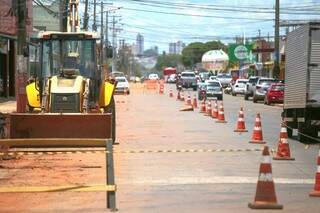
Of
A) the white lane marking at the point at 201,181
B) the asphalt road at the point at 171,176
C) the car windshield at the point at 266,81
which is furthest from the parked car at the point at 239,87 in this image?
the white lane marking at the point at 201,181

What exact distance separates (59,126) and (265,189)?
6.72 meters

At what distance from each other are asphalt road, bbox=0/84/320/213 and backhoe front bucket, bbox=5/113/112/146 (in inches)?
25.4

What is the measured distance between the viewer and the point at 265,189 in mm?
9609

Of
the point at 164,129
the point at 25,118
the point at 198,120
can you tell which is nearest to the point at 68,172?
the point at 25,118

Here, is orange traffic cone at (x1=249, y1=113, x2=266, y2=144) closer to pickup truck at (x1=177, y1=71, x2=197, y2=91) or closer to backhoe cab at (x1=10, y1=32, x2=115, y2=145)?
backhoe cab at (x1=10, y1=32, x2=115, y2=145)

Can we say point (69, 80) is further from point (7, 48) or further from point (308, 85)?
point (7, 48)

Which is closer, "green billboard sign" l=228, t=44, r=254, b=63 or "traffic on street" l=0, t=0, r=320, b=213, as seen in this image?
"traffic on street" l=0, t=0, r=320, b=213

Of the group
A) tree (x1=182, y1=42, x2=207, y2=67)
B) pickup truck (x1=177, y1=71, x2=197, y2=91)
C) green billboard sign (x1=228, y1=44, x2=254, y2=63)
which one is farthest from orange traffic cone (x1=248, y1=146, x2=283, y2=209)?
tree (x1=182, y1=42, x2=207, y2=67)

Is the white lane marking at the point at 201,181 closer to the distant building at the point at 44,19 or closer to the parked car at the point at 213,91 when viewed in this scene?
the parked car at the point at 213,91

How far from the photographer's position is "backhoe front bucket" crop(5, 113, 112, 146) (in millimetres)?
15000

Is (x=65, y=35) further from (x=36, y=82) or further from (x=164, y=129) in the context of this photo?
(x=164, y=129)

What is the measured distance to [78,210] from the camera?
31.5ft

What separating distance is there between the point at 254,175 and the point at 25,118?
5.19 meters

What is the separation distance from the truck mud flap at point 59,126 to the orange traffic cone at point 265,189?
6.16 metres
